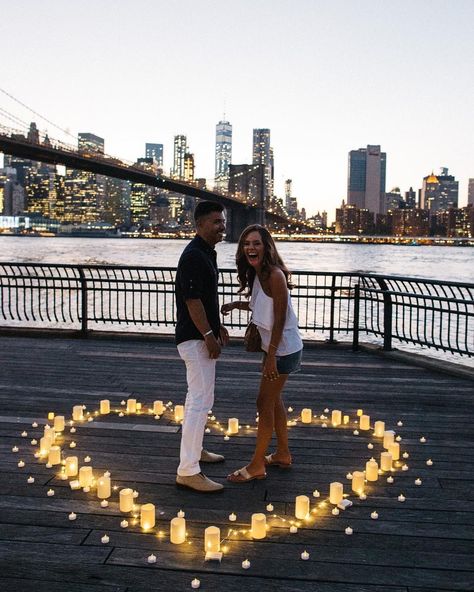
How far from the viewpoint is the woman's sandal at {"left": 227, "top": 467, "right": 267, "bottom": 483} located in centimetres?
468

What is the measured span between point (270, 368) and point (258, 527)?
117 cm

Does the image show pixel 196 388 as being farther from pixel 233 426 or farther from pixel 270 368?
pixel 233 426

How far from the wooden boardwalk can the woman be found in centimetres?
35

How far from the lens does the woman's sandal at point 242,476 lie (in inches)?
184

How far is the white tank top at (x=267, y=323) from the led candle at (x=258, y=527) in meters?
1.28

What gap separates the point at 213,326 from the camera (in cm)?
449

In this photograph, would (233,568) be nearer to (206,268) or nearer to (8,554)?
(8,554)

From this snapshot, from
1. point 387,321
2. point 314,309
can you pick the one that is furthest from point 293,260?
point 387,321

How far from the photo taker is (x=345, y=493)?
177 inches

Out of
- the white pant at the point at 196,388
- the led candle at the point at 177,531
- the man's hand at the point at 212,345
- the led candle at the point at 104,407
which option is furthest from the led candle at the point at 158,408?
the led candle at the point at 177,531

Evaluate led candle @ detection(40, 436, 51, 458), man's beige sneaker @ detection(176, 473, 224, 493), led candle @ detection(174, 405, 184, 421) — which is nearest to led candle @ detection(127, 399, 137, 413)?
led candle @ detection(174, 405, 184, 421)

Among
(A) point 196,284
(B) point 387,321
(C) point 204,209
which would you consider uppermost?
(C) point 204,209

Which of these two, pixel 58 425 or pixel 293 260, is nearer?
pixel 58 425

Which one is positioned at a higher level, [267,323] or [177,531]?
[267,323]
